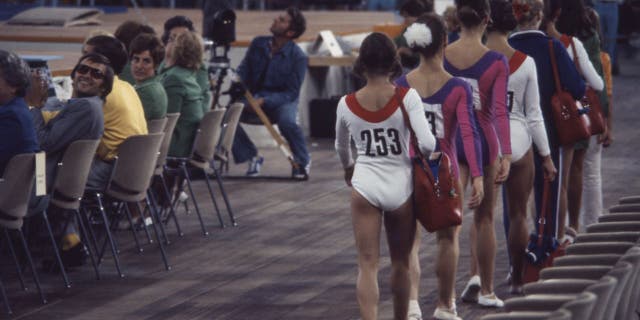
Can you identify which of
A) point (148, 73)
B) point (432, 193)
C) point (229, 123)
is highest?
point (432, 193)

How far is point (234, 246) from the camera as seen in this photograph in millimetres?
9203

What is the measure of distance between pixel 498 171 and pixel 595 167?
2028mm

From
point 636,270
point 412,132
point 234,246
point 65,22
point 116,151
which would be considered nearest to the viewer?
point 636,270

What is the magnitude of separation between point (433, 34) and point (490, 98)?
61 cm

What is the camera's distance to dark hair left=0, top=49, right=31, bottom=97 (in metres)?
7.49

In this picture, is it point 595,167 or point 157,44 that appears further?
point 157,44

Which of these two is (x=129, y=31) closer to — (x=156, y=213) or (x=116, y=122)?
(x=156, y=213)

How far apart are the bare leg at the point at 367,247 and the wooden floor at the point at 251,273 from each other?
3.49ft

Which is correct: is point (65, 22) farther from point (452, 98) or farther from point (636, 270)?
point (636, 270)

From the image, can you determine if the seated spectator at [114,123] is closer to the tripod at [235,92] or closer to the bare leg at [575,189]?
the bare leg at [575,189]

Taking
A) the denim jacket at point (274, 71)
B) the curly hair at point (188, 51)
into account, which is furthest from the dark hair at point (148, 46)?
the denim jacket at point (274, 71)

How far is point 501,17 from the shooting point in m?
7.12

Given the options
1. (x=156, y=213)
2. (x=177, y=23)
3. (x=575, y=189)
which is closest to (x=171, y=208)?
(x=156, y=213)

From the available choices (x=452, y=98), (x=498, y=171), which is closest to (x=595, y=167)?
(x=498, y=171)
